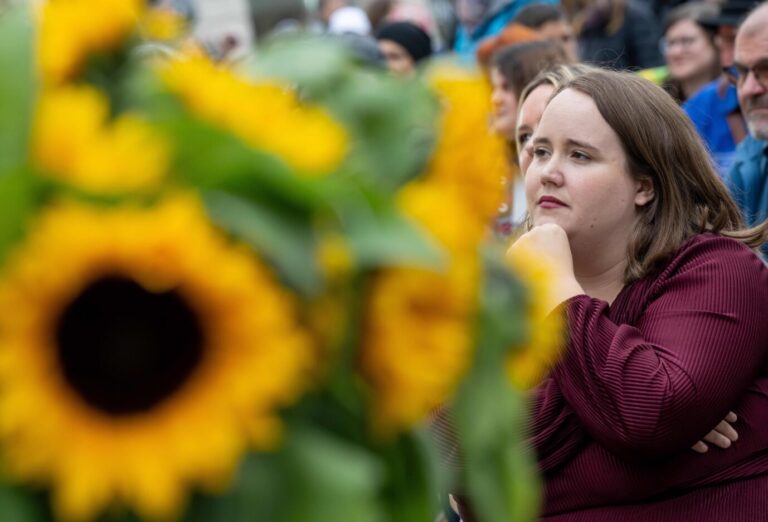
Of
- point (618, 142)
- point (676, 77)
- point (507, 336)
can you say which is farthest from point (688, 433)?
point (676, 77)

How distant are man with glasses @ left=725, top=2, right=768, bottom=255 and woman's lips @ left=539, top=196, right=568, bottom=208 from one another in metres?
1.55

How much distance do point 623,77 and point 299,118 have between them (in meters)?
1.94

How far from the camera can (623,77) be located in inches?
110

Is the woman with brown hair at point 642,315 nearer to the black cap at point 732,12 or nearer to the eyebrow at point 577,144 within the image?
the eyebrow at point 577,144

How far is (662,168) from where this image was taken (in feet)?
8.96

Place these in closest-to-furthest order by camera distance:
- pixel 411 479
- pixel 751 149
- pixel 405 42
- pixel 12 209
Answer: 1. pixel 12 209
2. pixel 411 479
3. pixel 751 149
4. pixel 405 42

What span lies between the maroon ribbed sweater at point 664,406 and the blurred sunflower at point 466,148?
4.52 ft

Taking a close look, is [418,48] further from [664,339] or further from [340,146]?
[340,146]

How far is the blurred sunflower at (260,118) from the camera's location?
3.01 feet

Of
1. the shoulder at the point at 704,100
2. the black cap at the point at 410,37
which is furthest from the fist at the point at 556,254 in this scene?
the black cap at the point at 410,37

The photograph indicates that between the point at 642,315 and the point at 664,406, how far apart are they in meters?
0.30

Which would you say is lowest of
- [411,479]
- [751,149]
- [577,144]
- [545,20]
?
[545,20]

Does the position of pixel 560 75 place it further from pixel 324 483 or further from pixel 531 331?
pixel 324 483

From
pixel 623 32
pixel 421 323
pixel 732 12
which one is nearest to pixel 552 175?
pixel 421 323
